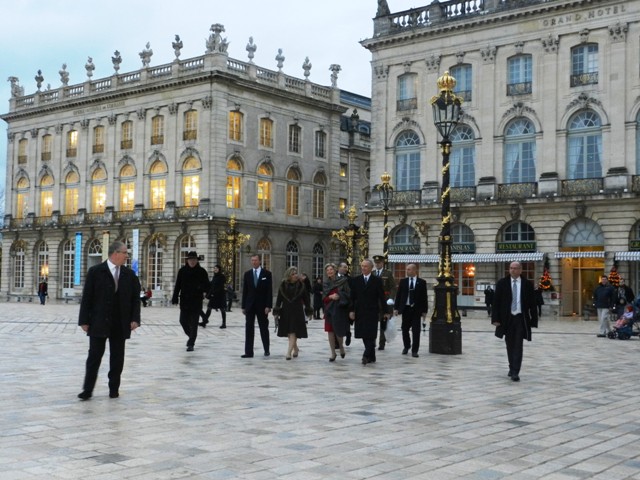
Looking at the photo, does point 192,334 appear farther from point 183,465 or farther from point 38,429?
point 183,465

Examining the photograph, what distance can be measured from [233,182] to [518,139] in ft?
59.3

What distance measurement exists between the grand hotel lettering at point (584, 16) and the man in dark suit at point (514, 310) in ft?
88.8

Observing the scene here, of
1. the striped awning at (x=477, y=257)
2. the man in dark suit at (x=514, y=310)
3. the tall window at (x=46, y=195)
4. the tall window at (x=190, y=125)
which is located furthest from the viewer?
the tall window at (x=46, y=195)

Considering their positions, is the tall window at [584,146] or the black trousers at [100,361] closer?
the black trousers at [100,361]

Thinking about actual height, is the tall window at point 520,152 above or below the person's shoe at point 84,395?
above

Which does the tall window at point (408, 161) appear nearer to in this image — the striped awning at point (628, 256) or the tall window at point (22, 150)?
the striped awning at point (628, 256)

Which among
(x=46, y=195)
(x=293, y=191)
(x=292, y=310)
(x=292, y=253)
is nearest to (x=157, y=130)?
(x=293, y=191)

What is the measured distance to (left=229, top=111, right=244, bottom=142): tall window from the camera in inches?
1996

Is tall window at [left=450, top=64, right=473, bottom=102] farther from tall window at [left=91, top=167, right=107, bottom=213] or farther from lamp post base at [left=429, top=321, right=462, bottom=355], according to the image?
lamp post base at [left=429, top=321, right=462, bottom=355]

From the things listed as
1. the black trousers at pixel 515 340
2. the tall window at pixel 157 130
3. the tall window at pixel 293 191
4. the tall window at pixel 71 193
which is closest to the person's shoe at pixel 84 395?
the black trousers at pixel 515 340

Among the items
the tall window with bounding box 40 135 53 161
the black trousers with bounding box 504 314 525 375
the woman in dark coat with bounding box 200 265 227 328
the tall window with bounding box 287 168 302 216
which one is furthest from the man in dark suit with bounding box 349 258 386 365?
the tall window with bounding box 40 135 53 161

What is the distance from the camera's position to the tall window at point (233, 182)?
165 ft

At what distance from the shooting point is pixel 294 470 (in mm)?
6273

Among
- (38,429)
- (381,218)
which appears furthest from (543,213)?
(38,429)
